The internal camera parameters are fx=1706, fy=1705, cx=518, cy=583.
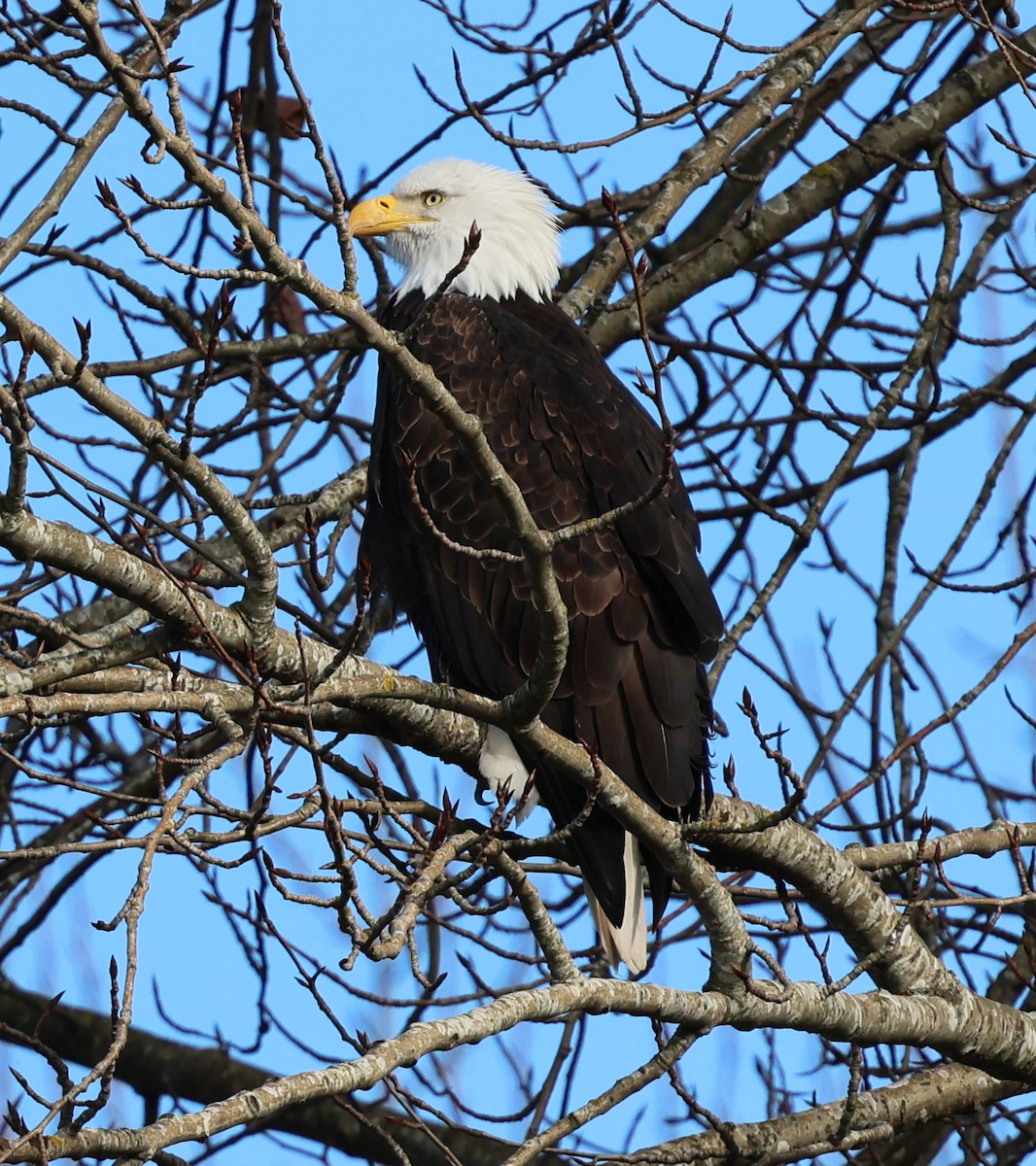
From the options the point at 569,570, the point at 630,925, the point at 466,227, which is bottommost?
the point at 630,925

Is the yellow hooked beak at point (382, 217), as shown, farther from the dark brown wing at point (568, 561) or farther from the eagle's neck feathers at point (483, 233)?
the dark brown wing at point (568, 561)

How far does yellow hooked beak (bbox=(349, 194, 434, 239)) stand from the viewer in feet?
18.3

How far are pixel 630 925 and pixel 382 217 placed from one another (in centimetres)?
261

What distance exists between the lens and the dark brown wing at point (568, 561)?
4348 mm

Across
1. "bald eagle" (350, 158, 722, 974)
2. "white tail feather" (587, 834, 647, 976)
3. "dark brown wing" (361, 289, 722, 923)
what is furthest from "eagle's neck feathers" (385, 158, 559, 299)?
"white tail feather" (587, 834, 647, 976)

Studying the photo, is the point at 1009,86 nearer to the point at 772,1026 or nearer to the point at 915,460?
the point at 915,460

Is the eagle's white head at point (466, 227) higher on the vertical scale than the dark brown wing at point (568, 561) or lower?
higher

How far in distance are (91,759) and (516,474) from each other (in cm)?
218

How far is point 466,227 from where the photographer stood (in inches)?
220

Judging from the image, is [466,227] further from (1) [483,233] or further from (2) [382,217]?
(2) [382,217]

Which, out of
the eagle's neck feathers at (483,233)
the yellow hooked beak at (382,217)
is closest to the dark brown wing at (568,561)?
the eagle's neck feathers at (483,233)

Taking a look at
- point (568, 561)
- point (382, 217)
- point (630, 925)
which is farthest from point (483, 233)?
point (630, 925)

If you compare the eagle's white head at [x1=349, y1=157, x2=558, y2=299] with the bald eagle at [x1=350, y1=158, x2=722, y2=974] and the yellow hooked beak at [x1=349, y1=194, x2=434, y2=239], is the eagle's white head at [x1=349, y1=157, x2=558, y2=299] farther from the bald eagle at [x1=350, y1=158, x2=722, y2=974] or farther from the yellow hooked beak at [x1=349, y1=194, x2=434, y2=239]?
the bald eagle at [x1=350, y1=158, x2=722, y2=974]

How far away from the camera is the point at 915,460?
5.64 m
